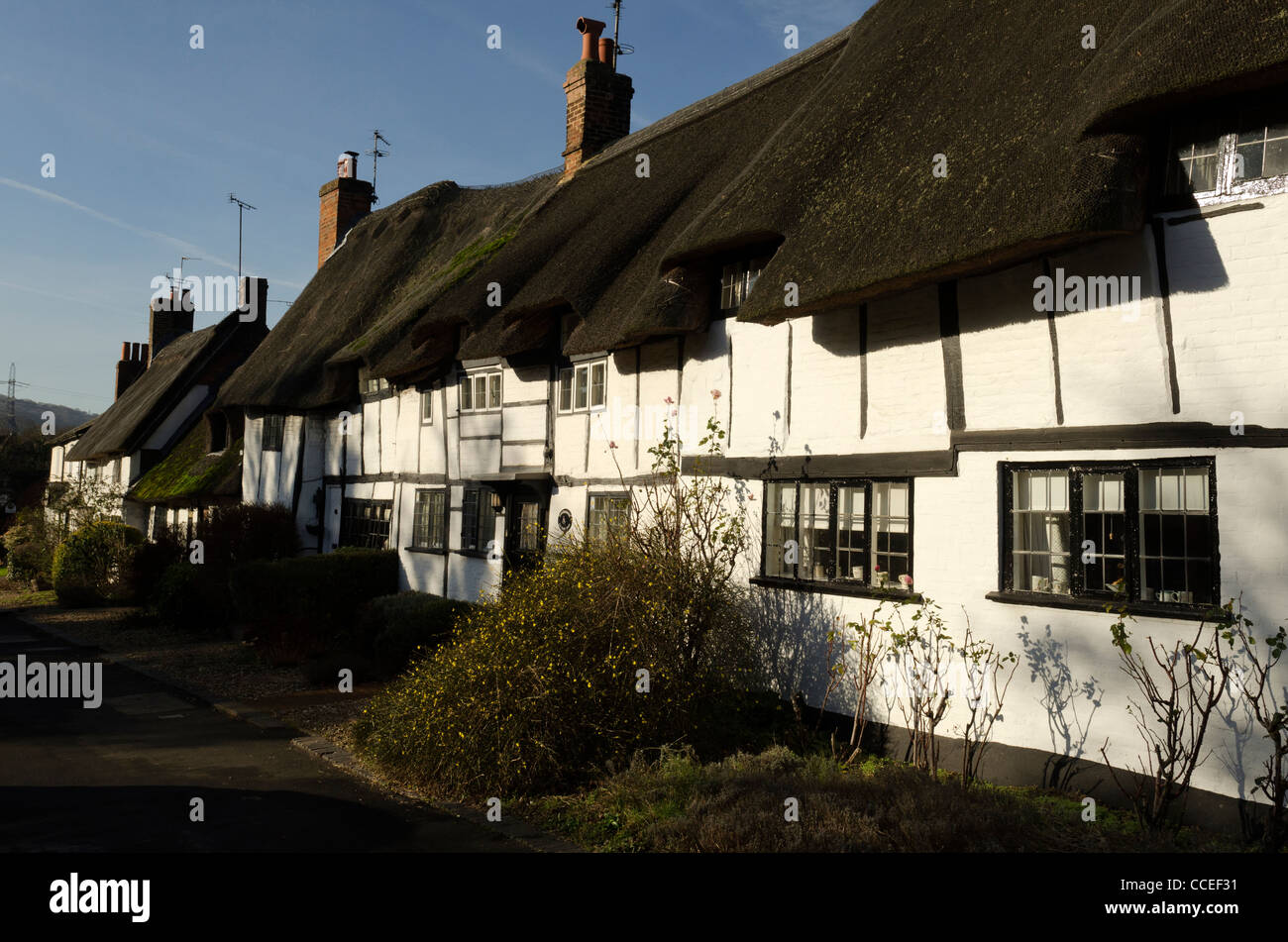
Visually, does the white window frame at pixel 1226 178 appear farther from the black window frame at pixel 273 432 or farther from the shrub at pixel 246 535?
the black window frame at pixel 273 432

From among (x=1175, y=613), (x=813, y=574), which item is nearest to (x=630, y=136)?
(x=813, y=574)

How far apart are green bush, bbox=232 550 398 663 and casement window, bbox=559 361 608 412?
5.08m

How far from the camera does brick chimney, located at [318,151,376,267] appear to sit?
84.5ft

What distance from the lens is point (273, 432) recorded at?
2066cm

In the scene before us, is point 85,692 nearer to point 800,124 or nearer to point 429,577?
point 429,577

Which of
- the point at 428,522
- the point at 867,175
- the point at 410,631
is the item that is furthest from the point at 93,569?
the point at 867,175

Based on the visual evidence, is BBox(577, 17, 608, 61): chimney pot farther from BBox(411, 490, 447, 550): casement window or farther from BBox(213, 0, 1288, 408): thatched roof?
BBox(411, 490, 447, 550): casement window

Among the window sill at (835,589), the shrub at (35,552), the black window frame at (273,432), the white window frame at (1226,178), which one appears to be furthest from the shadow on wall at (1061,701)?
the shrub at (35,552)

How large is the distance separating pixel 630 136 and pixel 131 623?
12.7 metres

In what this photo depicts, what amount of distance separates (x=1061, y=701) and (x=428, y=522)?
10978mm

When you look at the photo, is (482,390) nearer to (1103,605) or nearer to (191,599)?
(191,599)

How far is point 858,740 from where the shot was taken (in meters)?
8.44

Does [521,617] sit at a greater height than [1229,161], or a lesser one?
lesser

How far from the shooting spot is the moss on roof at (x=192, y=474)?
23.3m
